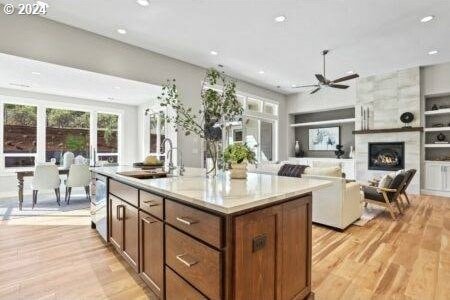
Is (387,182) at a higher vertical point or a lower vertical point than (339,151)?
lower

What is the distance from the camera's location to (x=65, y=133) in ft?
22.8

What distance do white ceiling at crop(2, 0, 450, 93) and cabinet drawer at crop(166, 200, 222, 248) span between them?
10.4 feet

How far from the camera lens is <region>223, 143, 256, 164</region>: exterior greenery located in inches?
85.7

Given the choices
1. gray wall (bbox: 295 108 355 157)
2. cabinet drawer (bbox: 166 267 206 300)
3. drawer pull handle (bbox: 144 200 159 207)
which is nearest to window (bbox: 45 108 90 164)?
drawer pull handle (bbox: 144 200 159 207)

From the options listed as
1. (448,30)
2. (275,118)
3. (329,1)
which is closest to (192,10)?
(329,1)

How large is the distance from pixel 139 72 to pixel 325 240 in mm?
4634

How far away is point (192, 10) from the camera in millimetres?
3701

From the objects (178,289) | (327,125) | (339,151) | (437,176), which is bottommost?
(178,289)

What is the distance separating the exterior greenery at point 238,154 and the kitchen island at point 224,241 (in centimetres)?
58

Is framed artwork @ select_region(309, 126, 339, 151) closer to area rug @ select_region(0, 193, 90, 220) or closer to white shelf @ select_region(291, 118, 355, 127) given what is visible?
white shelf @ select_region(291, 118, 355, 127)

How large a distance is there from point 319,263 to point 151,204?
187cm

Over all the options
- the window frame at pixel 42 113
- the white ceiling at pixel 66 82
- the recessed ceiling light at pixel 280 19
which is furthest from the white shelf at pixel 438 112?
the window frame at pixel 42 113

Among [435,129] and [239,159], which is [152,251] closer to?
[239,159]

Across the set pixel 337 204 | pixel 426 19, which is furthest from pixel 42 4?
pixel 426 19
